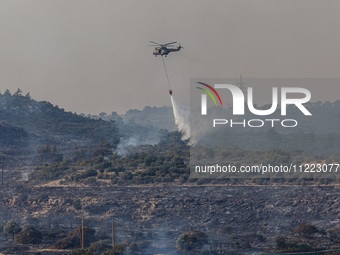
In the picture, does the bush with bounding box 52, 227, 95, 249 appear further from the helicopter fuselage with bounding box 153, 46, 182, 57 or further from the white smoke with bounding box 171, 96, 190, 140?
the white smoke with bounding box 171, 96, 190, 140

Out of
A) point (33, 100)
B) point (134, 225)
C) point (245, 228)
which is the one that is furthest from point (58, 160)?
point (33, 100)

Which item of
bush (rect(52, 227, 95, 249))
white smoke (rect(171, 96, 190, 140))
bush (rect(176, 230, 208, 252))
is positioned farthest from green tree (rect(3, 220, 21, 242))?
white smoke (rect(171, 96, 190, 140))

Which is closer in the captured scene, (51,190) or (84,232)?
(84,232)

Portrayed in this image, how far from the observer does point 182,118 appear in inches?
4769

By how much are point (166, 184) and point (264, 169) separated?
51.8 ft

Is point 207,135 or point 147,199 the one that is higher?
point 207,135

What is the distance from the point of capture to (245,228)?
8256cm

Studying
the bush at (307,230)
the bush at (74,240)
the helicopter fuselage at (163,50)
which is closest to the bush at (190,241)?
the bush at (74,240)

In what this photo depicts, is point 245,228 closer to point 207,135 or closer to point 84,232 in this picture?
point 84,232

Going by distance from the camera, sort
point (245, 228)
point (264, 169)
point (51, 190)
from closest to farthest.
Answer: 1. point (245, 228)
2. point (51, 190)
3. point (264, 169)

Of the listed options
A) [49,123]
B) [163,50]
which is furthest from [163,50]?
[49,123]

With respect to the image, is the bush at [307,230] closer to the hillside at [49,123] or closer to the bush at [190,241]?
the bush at [190,241]

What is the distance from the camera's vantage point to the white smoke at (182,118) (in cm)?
11956

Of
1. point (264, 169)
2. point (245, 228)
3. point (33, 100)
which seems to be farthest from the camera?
point (33, 100)
